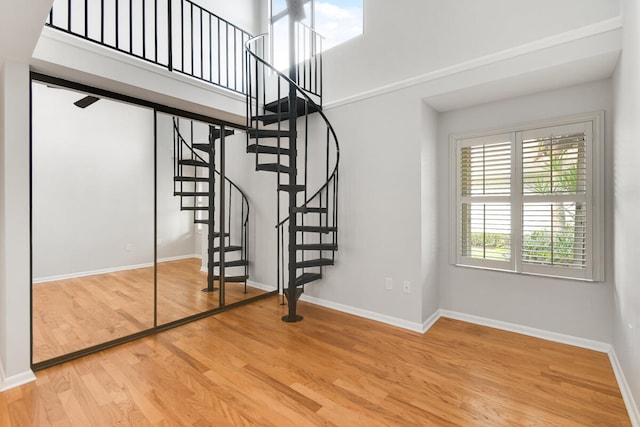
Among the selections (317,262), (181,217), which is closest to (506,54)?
(317,262)

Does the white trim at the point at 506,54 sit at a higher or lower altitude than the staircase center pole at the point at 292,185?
higher

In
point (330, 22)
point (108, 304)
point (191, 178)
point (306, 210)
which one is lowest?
point (108, 304)

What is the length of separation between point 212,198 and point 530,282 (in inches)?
134

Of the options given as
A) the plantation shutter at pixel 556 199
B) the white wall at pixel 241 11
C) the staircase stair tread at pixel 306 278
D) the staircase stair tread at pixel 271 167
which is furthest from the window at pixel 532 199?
the white wall at pixel 241 11

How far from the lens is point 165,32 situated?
3797 millimetres

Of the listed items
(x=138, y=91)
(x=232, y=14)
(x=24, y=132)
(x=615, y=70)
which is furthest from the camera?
(x=232, y=14)

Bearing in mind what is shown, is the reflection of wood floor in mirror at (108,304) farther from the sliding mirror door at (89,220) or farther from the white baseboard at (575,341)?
the white baseboard at (575,341)

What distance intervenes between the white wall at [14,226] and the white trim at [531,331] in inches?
145

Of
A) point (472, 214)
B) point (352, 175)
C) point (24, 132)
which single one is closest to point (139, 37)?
point (24, 132)

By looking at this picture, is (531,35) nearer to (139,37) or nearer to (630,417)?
(630,417)

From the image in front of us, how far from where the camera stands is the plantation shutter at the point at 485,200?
2.92 meters

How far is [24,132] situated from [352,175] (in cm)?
279

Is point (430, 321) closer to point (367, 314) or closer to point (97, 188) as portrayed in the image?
point (367, 314)

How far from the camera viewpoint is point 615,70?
226cm
